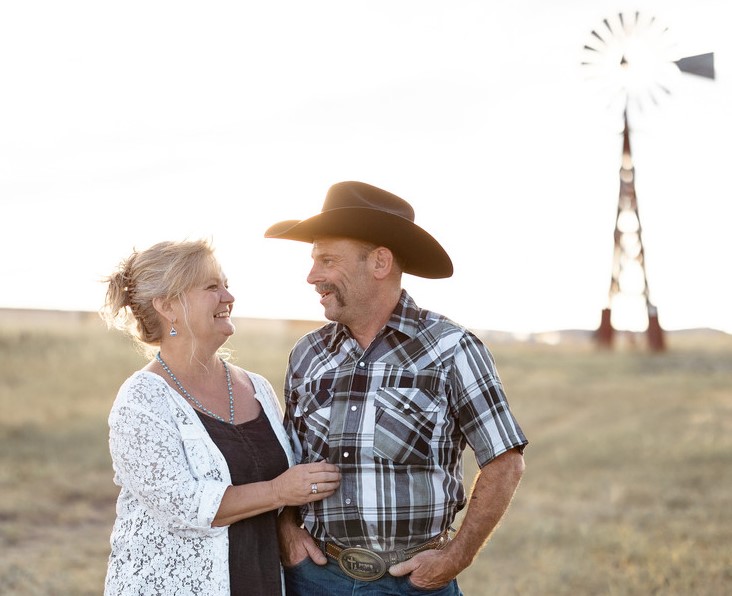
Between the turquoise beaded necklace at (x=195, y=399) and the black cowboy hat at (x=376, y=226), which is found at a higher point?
the black cowboy hat at (x=376, y=226)

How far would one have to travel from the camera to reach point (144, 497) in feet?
9.71

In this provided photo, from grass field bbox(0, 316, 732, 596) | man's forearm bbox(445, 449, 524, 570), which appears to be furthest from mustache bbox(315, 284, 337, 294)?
grass field bbox(0, 316, 732, 596)

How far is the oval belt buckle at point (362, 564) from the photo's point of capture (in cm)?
316

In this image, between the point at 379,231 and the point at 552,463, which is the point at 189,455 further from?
the point at 552,463

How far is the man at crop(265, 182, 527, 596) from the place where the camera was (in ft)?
10.2

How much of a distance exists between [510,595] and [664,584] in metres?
1.25

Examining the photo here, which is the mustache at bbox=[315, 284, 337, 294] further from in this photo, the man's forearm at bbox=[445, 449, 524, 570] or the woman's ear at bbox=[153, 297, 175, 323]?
the man's forearm at bbox=[445, 449, 524, 570]

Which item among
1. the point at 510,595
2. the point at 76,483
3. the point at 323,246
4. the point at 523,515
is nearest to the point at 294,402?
the point at 323,246

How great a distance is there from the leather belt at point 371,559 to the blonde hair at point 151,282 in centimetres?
102

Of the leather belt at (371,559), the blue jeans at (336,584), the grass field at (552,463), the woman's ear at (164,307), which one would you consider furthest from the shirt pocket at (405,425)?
the grass field at (552,463)

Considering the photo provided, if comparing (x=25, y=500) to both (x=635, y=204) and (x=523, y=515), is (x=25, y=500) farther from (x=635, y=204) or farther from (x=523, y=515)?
(x=635, y=204)

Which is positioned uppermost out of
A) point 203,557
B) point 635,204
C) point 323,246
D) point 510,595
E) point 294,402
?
point 635,204

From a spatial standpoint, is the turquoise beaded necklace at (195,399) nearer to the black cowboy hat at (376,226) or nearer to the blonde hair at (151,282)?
the blonde hair at (151,282)

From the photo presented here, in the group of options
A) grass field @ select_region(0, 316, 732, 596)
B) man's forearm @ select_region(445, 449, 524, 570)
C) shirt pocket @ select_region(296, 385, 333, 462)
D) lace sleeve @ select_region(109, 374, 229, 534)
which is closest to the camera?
lace sleeve @ select_region(109, 374, 229, 534)
